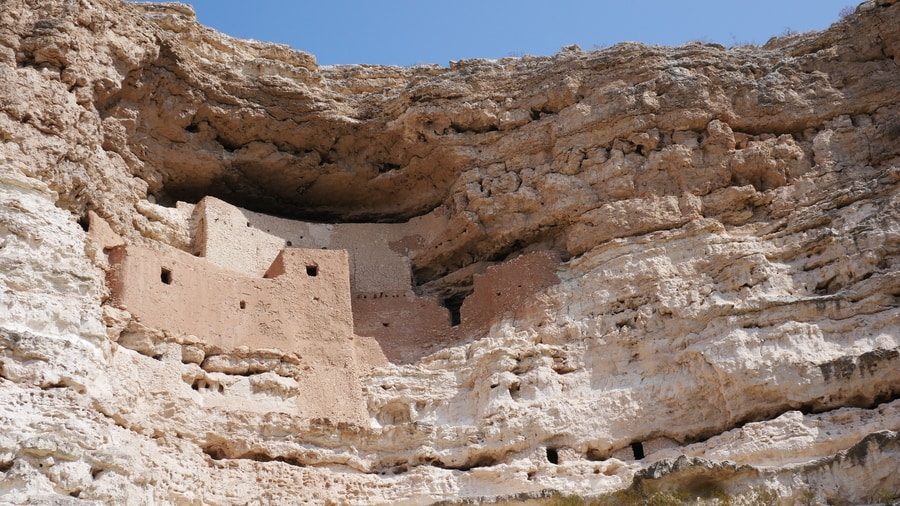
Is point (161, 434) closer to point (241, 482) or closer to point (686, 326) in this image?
point (241, 482)

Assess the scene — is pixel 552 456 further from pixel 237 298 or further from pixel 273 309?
pixel 237 298

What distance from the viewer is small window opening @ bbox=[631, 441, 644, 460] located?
1645 centimetres

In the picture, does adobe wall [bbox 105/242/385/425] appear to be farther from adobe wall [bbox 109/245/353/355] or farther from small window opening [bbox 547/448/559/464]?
small window opening [bbox 547/448/559/464]

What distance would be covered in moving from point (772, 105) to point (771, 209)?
2.07 meters

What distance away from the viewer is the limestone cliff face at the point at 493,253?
49.2ft

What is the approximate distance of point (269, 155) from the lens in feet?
67.9

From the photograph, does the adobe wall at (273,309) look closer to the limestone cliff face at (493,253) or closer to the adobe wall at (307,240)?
the limestone cliff face at (493,253)

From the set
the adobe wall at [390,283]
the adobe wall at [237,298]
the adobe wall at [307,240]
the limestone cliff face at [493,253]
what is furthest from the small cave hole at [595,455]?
the adobe wall at [307,240]

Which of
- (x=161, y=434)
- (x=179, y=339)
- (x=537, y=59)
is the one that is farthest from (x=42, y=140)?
(x=537, y=59)

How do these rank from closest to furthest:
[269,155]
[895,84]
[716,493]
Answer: [716,493] → [895,84] → [269,155]

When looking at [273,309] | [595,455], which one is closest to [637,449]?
[595,455]

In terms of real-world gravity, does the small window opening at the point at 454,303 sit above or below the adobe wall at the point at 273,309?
above

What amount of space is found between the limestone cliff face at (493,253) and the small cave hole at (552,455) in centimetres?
6

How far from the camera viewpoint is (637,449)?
16531mm
